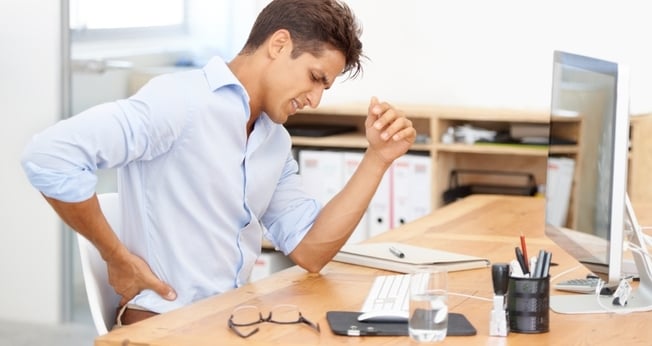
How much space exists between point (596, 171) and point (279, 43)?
69 centimetres

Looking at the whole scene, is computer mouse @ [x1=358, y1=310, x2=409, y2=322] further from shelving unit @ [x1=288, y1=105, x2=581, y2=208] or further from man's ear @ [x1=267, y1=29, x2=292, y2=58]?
shelving unit @ [x1=288, y1=105, x2=581, y2=208]

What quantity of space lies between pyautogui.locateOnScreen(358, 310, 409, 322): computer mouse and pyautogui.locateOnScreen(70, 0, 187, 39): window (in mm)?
2924

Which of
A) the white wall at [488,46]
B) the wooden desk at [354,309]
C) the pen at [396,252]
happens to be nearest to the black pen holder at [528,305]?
the wooden desk at [354,309]

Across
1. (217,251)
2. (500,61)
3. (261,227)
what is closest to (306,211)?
(261,227)

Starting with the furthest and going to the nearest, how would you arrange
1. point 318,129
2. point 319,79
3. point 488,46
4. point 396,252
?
point 318,129
point 488,46
point 396,252
point 319,79

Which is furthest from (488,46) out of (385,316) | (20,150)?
(385,316)

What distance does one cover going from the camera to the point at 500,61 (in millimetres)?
4707

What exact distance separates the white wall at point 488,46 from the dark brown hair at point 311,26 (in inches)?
92.0

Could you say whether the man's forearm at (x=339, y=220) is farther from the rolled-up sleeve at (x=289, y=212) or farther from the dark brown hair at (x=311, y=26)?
the dark brown hair at (x=311, y=26)

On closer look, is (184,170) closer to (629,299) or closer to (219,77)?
(219,77)

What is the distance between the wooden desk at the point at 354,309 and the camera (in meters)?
1.95

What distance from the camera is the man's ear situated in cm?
236

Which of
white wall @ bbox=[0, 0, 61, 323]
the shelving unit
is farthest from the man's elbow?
white wall @ bbox=[0, 0, 61, 323]

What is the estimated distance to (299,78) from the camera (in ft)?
7.76
